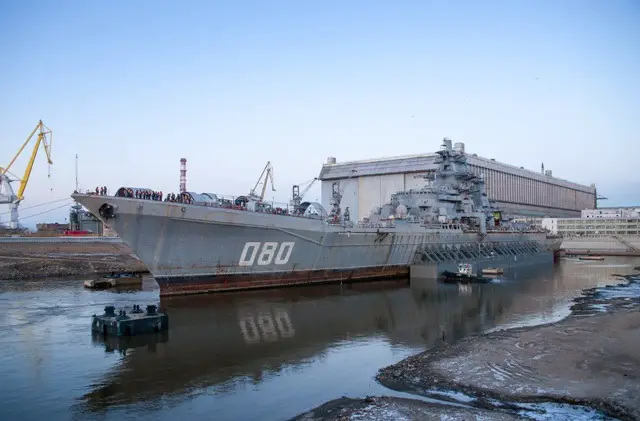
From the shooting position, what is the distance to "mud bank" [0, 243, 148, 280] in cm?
3212

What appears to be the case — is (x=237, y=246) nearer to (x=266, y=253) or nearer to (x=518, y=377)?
(x=266, y=253)

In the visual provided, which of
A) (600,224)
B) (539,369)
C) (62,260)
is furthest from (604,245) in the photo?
(539,369)

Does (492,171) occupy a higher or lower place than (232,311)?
higher

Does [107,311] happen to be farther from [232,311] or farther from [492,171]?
[492,171]

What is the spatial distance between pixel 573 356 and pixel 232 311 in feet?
40.6

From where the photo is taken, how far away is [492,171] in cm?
6619

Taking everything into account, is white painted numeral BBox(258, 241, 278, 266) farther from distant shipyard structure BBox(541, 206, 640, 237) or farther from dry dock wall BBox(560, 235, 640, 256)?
distant shipyard structure BBox(541, 206, 640, 237)

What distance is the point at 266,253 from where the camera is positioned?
25.2 meters

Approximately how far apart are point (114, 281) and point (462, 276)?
2124cm

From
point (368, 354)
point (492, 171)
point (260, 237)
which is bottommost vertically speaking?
point (368, 354)

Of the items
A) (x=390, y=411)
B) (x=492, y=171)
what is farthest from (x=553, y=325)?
(x=492, y=171)

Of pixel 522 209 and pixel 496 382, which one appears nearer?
pixel 496 382

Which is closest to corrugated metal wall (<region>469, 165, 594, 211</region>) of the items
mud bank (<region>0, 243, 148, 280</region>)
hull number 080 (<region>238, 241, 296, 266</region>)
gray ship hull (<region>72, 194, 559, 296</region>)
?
gray ship hull (<region>72, 194, 559, 296</region>)

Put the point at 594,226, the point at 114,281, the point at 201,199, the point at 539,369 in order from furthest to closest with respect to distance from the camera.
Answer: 1. the point at 594,226
2. the point at 114,281
3. the point at 201,199
4. the point at 539,369
